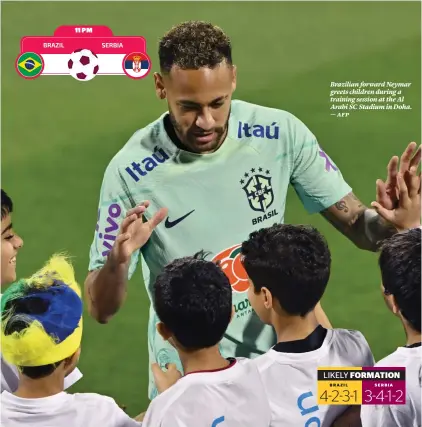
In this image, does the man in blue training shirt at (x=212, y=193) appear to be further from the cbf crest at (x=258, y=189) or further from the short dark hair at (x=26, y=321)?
the short dark hair at (x=26, y=321)

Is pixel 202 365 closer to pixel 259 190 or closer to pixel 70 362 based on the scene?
pixel 70 362

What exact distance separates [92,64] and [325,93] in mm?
974

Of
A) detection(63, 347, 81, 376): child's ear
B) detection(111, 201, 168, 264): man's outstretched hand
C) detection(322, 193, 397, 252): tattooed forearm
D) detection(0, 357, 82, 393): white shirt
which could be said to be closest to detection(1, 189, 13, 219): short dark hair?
detection(111, 201, 168, 264): man's outstretched hand

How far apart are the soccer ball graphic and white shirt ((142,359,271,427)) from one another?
1308mm

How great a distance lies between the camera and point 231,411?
10.0 ft

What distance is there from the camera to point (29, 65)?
351cm

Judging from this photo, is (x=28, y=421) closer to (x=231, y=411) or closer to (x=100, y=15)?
(x=231, y=411)

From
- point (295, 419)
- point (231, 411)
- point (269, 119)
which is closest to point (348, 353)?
point (295, 419)

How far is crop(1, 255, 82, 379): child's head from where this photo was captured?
9.96 ft

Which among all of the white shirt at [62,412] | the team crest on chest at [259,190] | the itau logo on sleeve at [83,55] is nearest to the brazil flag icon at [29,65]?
the itau logo on sleeve at [83,55]

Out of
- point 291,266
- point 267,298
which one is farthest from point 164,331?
point 291,266

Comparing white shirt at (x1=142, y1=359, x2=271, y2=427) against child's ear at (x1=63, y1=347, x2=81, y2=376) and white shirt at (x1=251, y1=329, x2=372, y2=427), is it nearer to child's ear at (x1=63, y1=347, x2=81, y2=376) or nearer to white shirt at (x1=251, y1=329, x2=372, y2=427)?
white shirt at (x1=251, y1=329, x2=372, y2=427)

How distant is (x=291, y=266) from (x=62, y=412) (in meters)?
1.00

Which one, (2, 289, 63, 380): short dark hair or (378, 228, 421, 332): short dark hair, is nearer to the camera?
(2, 289, 63, 380): short dark hair
